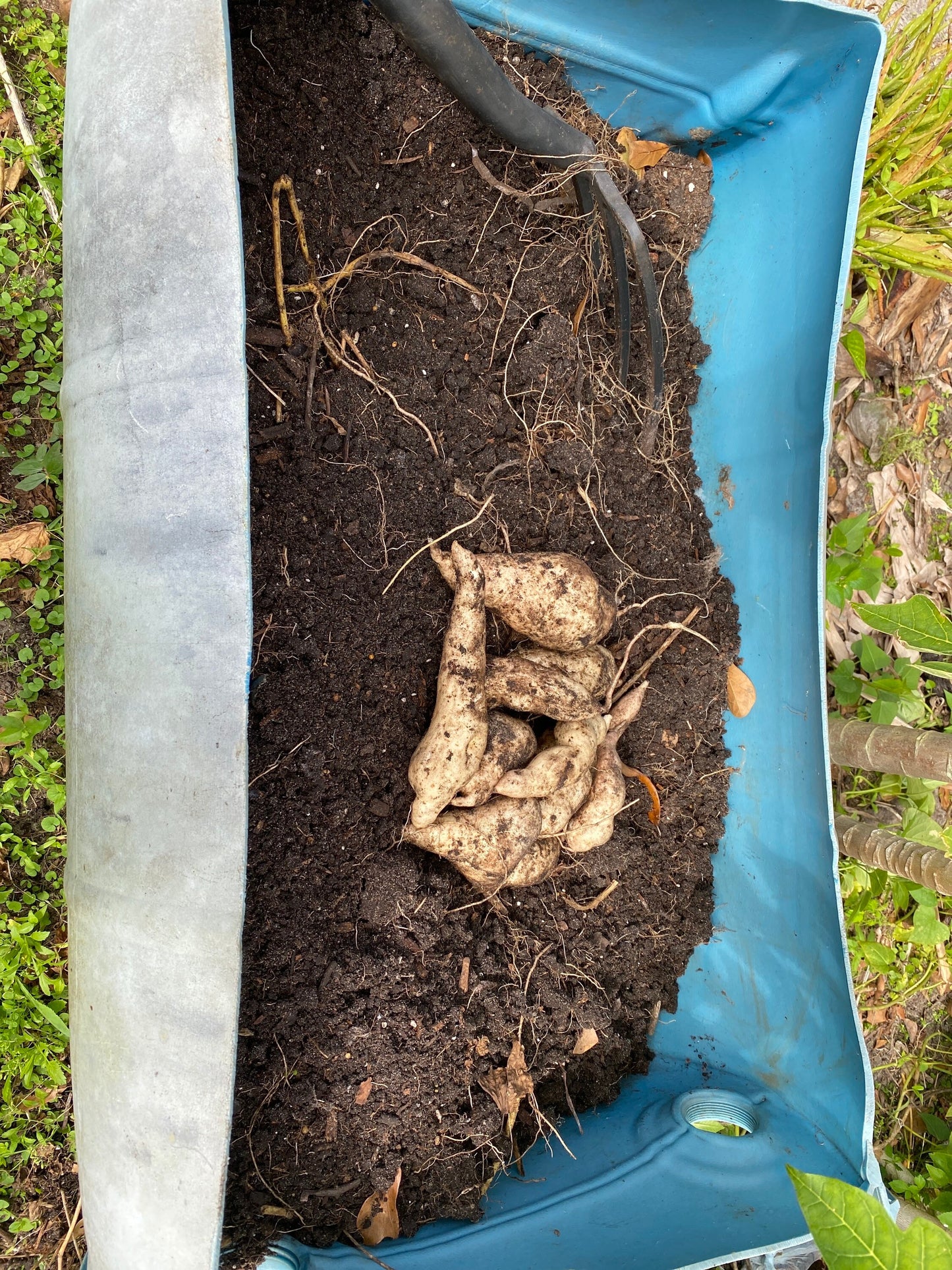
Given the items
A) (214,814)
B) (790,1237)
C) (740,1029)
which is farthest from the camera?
(740,1029)

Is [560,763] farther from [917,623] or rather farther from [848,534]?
[848,534]

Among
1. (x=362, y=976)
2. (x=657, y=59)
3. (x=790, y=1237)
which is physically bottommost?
(x=790, y=1237)

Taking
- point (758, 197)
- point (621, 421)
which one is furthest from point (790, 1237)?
point (758, 197)

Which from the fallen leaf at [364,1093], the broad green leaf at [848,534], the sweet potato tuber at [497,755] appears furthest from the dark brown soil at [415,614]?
the broad green leaf at [848,534]

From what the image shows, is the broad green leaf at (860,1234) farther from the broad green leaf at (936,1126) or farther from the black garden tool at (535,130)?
the black garden tool at (535,130)

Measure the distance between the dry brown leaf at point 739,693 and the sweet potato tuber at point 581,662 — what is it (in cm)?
26

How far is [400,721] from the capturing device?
1.27 metres

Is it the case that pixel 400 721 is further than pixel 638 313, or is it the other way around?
pixel 638 313

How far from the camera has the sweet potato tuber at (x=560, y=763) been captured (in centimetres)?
130

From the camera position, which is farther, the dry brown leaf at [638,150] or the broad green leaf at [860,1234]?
the dry brown leaf at [638,150]

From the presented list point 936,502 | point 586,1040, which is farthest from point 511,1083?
point 936,502

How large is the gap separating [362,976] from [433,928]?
0.13 metres

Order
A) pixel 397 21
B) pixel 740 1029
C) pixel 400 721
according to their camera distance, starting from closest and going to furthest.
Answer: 1. pixel 397 21
2. pixel 400 721
3. pixel 740 1029

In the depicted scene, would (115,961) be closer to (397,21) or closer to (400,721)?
(400,721)
